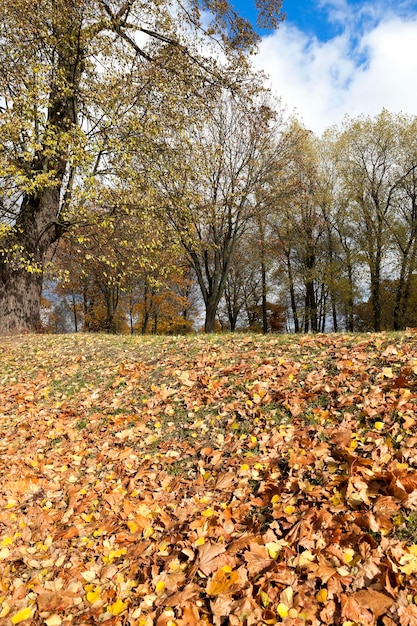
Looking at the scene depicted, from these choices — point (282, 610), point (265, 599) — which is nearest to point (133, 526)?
point (265, 599)

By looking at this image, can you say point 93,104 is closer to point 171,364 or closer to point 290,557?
point 171,364

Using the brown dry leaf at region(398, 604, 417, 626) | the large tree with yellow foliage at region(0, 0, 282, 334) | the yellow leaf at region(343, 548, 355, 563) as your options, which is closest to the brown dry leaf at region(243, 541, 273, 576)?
the yellow leaf at region(343, 548, 355, 563)

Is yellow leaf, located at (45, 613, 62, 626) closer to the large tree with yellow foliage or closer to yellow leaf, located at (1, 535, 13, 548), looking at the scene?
yellow leaf, located at (1, 535, 13, 548)

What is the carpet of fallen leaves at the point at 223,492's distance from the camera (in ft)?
7.92

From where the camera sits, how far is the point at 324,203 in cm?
2384

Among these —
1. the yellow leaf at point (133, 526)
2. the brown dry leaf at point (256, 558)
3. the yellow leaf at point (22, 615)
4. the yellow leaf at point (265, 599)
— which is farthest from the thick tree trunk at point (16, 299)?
the yellow leaf at point (265, 599)

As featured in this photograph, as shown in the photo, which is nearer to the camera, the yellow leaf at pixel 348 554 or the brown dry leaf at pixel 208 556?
the yellow leaf at pixel 348 554

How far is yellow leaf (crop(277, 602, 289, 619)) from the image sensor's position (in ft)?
7.14

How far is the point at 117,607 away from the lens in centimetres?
257

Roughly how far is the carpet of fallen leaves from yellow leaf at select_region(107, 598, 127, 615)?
0.01m

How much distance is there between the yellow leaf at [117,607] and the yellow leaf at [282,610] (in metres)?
1.13

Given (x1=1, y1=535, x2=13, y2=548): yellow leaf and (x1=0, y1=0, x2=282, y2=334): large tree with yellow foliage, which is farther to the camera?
(x1=0, y1=0, x2=282, y2=334): large tree with yellow foliage

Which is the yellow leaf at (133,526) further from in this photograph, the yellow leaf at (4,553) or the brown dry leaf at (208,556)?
the yellow leaf at (4,553)

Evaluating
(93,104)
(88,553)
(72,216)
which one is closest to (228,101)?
(93,104)
